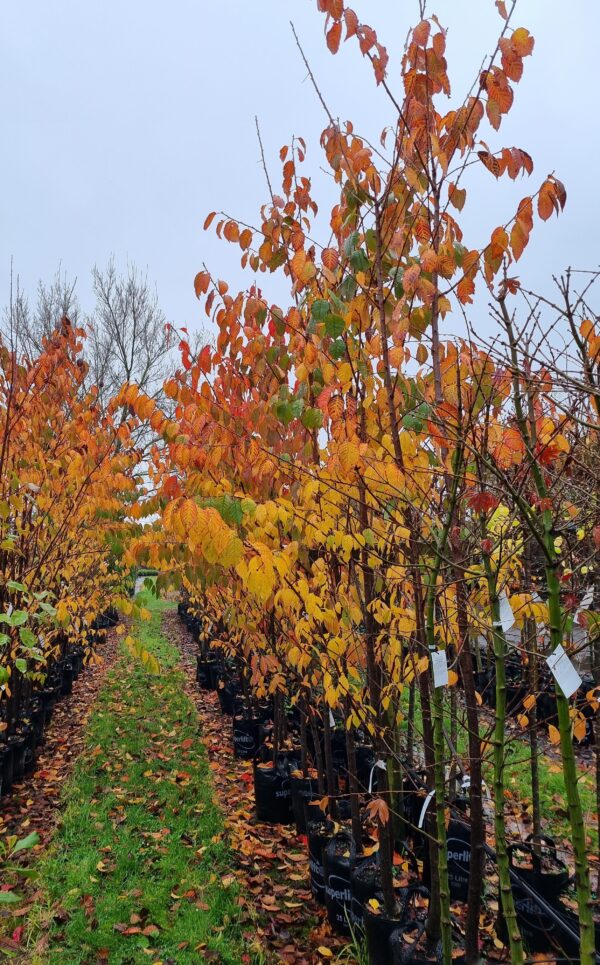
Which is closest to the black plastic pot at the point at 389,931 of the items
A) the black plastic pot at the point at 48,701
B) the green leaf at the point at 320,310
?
the green leaf at the point at 320,310

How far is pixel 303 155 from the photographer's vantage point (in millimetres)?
3191

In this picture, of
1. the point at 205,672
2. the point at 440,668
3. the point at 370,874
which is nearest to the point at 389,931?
the point at 370,874

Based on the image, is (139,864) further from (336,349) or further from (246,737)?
(336,349)

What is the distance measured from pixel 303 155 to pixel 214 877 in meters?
4.54

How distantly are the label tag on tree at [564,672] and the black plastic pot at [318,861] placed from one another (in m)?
2.82

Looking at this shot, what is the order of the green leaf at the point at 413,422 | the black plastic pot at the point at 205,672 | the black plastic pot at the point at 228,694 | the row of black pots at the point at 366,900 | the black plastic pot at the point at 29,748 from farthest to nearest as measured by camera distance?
the black plastic pot at the point at 205,672
the black plastic pot at the point at 228,694
the black plastic pot at the point at 29,748
the row of black pots at the point at 366,900
the green leaf at the point at 413,422

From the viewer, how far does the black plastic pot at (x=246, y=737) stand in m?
6.22

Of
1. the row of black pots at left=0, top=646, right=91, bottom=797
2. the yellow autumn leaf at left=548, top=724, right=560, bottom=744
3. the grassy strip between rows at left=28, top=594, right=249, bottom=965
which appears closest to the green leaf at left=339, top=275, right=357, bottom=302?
the yellow autumn leaf at left=548, top=724, right=560, bottom=744

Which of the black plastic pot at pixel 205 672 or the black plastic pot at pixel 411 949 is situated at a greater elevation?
the black plastic pot at pixel 205 672

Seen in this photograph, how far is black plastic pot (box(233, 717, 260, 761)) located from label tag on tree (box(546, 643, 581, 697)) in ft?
16.9

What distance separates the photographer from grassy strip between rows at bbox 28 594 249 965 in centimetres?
342

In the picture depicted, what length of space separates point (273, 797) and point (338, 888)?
1549 millimetres

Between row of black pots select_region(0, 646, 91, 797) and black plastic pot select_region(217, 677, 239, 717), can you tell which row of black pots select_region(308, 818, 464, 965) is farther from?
black plastic pot select_region(217, 677, 239, 717)

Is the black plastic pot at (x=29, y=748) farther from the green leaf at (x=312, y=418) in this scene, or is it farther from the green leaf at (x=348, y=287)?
the green leaf at (x=348, y=287)
